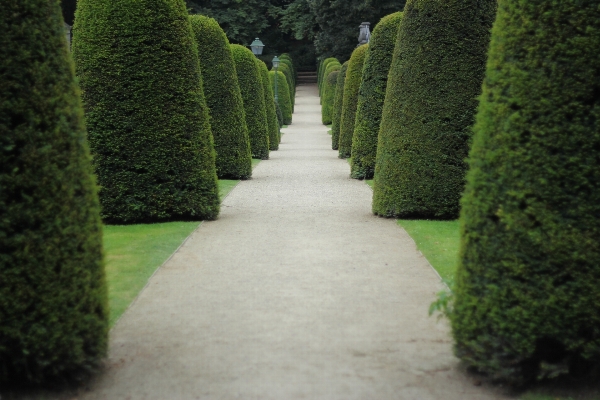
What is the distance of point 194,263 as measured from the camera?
364 inches

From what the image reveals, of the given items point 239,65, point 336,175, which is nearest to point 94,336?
point 336,175

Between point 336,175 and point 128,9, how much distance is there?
8.73 metres

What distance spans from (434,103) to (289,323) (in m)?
6.41

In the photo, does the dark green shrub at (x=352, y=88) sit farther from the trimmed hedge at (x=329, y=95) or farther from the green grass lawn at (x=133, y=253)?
the trimmed hedge at (x=329, y=95)

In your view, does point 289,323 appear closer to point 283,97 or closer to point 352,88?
point 352,88

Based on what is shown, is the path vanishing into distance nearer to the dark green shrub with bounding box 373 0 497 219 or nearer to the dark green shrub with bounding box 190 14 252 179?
the dark green shrub with bounding box 373 0 497 219

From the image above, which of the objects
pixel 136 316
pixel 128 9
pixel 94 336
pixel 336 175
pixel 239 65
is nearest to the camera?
pixel 94 336

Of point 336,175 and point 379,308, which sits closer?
point 379,308

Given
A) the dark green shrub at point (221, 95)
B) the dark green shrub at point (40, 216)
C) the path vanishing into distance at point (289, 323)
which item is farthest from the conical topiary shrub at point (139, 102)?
the dark green shrub at point (40, 216)

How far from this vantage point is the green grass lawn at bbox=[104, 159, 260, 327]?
7824 mm

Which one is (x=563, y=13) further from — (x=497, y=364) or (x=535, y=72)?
(x=497, y=364)

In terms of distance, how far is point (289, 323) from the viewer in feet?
22.0

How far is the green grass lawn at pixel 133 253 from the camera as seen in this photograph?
7.82 m

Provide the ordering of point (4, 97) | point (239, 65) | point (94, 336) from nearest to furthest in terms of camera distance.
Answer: point (4, 97) < point (94, 336) < point (239, 65)
